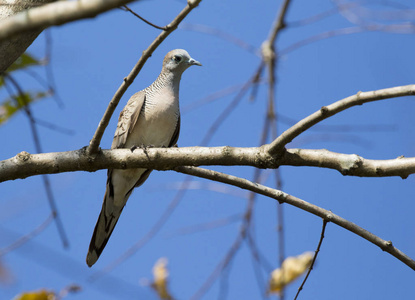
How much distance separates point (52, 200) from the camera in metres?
3.61

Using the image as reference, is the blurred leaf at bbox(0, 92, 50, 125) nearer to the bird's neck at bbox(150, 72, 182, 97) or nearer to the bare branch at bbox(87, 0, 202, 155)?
the bare branch at bbox(87, 0, 202, 155)

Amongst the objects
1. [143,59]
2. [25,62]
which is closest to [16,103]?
[25,62]

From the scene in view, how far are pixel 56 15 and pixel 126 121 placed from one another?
12.6ft

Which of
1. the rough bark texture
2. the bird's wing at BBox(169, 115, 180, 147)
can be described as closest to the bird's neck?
the bird's wing at BBox(169, 115, 180, 147)

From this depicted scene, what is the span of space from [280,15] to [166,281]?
225 centimetres

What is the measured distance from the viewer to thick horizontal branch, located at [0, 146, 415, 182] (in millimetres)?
2955

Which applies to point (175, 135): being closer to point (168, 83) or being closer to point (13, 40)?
point (168, 83)

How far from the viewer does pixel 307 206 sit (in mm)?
3141

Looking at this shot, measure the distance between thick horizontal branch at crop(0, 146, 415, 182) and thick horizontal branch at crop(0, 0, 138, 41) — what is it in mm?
1828

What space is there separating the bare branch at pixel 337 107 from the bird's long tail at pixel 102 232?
2.36 m


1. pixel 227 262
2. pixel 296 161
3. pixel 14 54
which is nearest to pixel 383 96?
pixel 296 161

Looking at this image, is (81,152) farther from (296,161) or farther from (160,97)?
(160,97)

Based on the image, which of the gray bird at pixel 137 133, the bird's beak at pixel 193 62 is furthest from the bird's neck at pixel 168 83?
the bird's beak at pixel 193 62

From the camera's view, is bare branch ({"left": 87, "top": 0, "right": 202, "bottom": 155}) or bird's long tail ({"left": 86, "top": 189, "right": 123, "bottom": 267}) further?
bird's long tail ({"left": 86, "top": 189, "right": 123, "bottom": 267})
